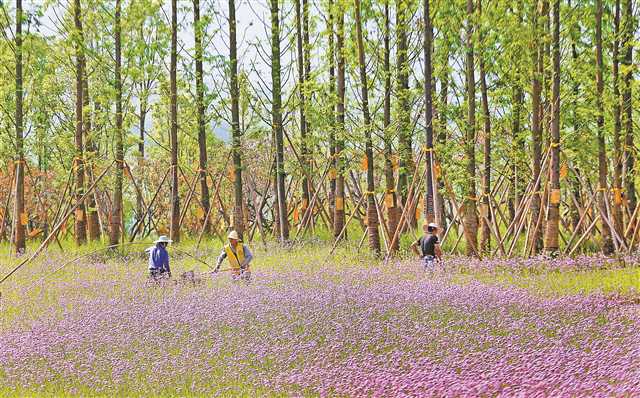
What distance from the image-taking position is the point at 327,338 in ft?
25.7

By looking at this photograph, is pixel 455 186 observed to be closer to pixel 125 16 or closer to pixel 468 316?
pixel 468 316

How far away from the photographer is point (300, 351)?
7641 mm

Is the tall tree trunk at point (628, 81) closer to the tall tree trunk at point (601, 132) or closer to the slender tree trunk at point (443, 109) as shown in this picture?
the tall tree trunk at point (601, 132)

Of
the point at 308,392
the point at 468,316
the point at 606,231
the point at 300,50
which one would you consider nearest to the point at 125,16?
the point at 300,50

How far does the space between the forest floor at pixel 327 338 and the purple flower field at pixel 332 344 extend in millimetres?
21

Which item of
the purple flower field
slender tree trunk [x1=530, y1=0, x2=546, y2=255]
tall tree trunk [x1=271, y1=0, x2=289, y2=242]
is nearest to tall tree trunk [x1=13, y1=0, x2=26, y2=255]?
tall tree trunk [x1=271, y1=0, x2=289, y2=242]

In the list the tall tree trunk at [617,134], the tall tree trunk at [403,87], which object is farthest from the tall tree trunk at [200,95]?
the tall tree trunk at [617,134]

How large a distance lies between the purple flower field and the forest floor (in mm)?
21

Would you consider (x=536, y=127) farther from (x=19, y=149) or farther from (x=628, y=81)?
(x=19, y=149)

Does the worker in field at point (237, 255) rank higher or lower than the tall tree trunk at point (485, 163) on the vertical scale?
lower

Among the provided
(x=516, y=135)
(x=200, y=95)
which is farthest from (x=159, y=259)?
(x=516, y=135)

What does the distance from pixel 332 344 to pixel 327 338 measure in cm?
15

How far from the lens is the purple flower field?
258 inches

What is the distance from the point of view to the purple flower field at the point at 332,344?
6.55 m
